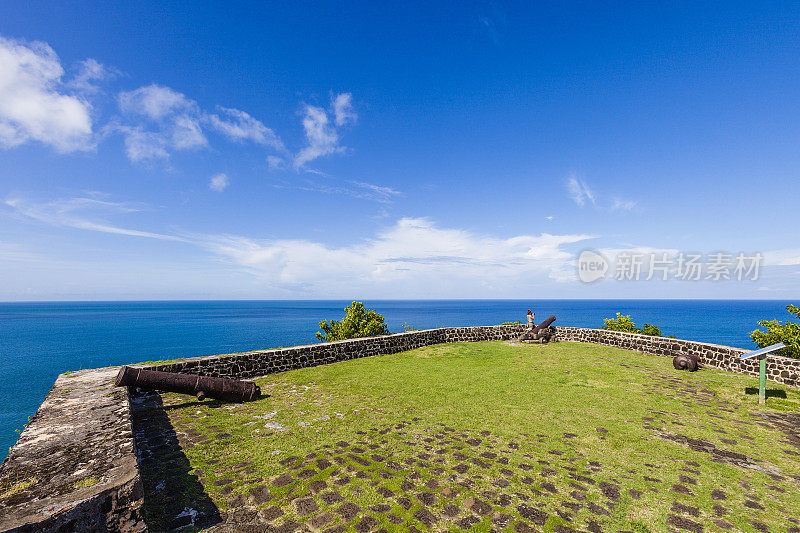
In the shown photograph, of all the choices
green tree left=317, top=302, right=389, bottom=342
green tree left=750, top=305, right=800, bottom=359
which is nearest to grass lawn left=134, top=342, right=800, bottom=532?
green tree left=750, top=305, right=800, bottom=359

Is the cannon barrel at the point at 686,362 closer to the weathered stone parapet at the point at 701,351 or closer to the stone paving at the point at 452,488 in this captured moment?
the weathered stone parapet at the point at 701,351

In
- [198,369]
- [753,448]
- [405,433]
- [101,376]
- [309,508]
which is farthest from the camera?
[198,369]

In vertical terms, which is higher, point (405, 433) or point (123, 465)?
point (123, 465)

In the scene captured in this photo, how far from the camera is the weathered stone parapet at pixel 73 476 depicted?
2566 mm

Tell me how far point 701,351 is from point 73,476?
1631 centimetres

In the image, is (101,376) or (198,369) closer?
(101,376)

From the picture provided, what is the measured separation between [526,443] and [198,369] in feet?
26.9

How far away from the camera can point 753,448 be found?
18.0ft

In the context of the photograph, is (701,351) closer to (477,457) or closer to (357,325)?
(477,457)

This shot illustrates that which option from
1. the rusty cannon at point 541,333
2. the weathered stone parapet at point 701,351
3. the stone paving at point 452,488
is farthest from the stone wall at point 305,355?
the weathered stone parapet at point 701,351

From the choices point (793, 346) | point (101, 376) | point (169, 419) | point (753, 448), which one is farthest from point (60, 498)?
point (793, 346)

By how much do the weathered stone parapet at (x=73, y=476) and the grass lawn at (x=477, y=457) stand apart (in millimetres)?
751

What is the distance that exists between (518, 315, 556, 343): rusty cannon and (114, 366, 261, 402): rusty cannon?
1317cm

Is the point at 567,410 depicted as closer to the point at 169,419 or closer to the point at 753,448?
the point at 753,448
